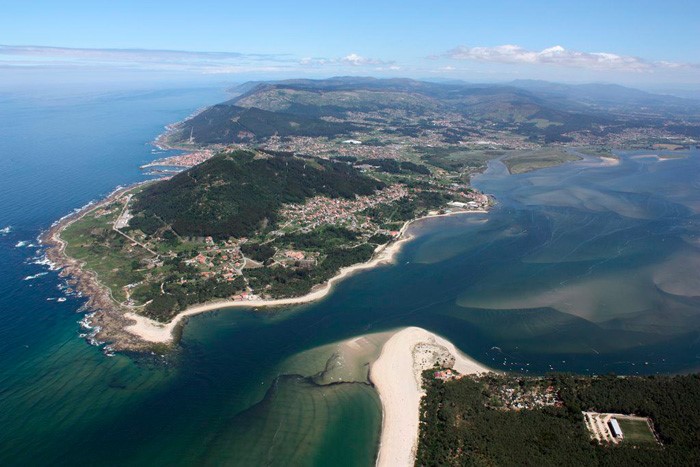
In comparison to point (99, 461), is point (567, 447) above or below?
above

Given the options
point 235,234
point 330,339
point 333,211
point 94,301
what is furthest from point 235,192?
point 330,339

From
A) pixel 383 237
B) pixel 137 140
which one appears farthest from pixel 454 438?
pixel 137 140

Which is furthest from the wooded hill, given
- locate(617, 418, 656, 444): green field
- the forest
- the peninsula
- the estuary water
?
locate(617, 418, 656, 444): green field

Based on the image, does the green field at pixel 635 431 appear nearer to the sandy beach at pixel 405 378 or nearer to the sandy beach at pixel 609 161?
the sandy beach at pixel 405 378

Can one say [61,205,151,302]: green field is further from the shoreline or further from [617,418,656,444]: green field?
[617,418,656,444]: green field

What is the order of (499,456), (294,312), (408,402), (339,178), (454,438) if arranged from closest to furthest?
1. (499,456)
2. (454,438)
3. (408,402)
4. (294,312)
5. (339,178)

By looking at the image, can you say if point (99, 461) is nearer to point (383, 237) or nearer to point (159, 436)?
point (159, 436)
